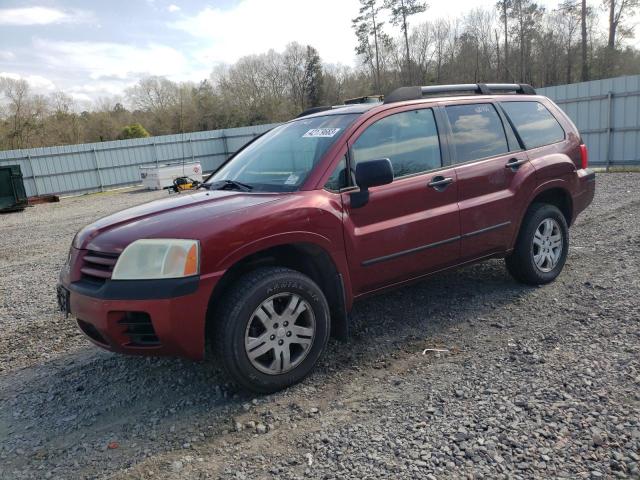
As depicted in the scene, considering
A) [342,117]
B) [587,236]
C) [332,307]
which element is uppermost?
[342,117]

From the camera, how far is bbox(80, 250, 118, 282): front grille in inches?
115

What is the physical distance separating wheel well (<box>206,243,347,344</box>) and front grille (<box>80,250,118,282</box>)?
2.15ft

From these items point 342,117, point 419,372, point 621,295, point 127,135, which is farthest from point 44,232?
point 127,135

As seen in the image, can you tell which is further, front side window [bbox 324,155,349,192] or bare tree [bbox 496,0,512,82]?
bare tree [bbox 496,0,512,82]

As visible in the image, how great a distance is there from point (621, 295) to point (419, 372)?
2.27 m

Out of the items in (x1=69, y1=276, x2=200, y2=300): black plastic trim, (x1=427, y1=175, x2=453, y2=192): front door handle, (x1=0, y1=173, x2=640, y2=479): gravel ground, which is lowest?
(x1=0, y1=173, x2=640, y2=479): gravel ground

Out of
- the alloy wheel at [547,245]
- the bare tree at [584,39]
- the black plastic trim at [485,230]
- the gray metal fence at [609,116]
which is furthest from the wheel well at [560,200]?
the bare tree at [584,39]

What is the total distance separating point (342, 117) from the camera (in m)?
3.81

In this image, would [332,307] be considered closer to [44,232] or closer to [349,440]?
[349,440]

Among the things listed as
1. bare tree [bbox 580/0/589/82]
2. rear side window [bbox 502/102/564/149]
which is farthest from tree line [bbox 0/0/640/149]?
rear side window [bbox 502/102/564/149]

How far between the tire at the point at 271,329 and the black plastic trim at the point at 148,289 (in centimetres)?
28

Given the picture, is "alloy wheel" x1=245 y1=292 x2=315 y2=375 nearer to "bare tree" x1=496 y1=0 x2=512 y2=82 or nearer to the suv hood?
the suv hood

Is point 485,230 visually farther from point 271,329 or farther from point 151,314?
point 151,314

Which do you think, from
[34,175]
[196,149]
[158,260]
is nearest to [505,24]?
[196,149]
